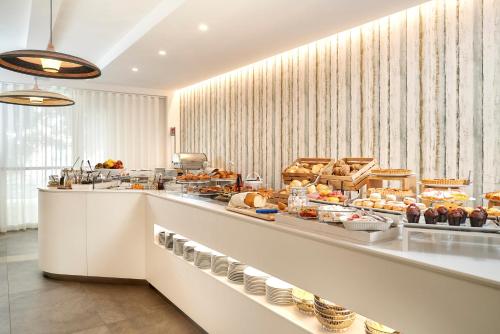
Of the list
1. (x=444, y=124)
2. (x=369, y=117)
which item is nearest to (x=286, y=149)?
(x=369, y=117)

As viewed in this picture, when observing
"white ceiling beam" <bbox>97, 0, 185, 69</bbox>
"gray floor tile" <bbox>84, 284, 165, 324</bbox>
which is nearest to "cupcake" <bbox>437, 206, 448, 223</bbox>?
"gray floor tile" <bbox>84, 284, 165, 324</bbox>

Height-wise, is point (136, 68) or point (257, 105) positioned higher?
point (136, 68)

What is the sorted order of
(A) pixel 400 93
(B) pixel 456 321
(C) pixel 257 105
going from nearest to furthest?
1. (B) pixel 456 321
2. (A) pixel 400 93
3. (C) pixel 257 105

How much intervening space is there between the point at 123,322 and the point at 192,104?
15.8 feet

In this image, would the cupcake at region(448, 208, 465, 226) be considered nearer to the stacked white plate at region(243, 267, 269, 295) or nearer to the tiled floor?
the stacked white plate at region(243, 267, 269, 295)

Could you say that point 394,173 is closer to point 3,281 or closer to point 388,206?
point 388,206

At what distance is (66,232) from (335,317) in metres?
3.28

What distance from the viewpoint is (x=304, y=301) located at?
2016mm

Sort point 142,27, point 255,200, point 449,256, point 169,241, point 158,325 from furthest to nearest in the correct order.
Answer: point 142,27 < point 169,241 < point 158,325 < point 255,200 < point 449,256

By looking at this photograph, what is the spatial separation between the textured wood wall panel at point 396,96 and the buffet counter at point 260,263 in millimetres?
1825

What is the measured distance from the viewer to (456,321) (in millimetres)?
1197

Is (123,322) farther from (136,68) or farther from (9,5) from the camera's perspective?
(136,68)

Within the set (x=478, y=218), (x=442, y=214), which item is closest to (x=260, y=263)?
(x=442, y=214)

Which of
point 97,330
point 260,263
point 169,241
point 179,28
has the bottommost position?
point 97,330
